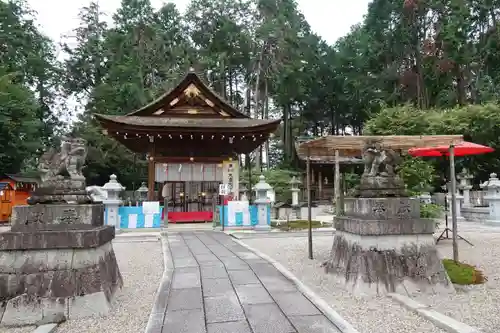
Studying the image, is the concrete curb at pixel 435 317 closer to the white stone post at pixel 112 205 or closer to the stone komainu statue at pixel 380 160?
the stone komainu statue at pixel 380 160

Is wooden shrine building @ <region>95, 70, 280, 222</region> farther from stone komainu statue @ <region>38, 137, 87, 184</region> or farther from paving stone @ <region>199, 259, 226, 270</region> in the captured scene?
stone komainu statue @ <region>38, 137, 87, 184</region>

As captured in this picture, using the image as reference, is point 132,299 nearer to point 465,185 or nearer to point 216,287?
point 216,287

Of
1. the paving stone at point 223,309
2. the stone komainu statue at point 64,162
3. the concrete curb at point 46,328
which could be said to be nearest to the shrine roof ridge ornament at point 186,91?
the stone komainu statue at point 64,162

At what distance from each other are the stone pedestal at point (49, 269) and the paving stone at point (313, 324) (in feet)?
7.47

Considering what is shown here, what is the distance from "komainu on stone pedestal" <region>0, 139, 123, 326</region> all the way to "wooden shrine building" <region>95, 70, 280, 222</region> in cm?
1112

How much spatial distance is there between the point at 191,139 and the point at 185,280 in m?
11.7

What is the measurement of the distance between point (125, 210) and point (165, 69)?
19.9 metres

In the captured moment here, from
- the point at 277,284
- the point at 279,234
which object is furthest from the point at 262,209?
the point at 277,284

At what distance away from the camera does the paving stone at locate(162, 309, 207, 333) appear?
3.49 meters

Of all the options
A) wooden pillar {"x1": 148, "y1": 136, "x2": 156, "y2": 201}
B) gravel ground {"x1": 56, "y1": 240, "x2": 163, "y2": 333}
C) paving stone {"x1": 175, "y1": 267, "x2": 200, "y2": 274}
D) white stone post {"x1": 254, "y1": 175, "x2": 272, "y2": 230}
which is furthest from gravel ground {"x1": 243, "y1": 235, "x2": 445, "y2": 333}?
wooden pillar {"x1": 148, "y1": 136, "x2": 156, "y2": 201}

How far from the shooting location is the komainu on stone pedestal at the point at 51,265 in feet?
12.7

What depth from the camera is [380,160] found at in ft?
17.2

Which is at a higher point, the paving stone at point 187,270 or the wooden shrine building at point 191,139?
the wooden shrine building at point 191,139

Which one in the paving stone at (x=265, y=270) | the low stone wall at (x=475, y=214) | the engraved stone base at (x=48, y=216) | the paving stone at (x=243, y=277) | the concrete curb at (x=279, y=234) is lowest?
the concrete curb at (x=279, y=234)
